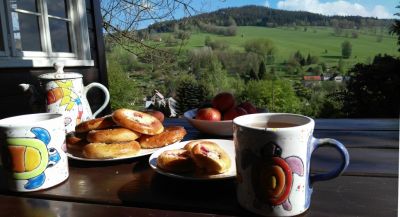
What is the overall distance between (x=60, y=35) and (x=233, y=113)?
1.65 m

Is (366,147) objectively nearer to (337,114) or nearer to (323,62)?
(337,114)

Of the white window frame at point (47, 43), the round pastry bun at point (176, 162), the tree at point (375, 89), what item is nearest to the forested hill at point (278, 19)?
the tree at point (375, 89)

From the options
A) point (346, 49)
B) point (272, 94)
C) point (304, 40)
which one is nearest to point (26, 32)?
point (272, 94)

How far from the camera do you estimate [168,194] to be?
0.52m

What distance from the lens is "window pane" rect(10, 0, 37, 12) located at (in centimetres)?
171

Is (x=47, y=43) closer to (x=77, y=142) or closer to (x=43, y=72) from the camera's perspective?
(x=43, y=72)

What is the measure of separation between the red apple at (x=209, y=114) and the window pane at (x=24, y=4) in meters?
1.36

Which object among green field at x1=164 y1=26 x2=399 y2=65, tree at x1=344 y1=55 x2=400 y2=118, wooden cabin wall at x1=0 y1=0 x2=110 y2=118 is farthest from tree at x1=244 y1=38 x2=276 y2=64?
wooden cabin wall at x1=0 y1=0 x2=110 y2=118

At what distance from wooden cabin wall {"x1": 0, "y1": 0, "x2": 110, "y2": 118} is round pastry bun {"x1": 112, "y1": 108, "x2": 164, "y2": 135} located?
252 mm

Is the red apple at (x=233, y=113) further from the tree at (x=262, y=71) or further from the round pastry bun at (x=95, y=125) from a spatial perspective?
the tree at (x=262, y=71)

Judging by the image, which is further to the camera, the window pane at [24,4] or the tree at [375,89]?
the tree at [375,89]

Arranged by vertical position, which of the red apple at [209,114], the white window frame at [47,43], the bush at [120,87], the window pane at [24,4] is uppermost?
the window pane at [24,4]

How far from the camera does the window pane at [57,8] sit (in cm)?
205

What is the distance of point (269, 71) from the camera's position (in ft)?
34.3
